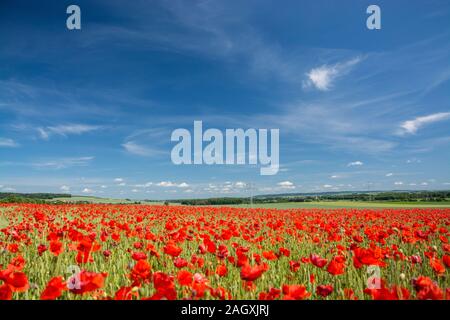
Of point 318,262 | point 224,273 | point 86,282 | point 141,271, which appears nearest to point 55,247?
point 141,271

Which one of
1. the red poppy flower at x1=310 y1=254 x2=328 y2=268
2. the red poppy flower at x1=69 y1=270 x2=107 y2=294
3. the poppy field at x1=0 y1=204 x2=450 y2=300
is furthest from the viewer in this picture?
the red poppy flower at x1=310 y1=254 x2=328 y2=268

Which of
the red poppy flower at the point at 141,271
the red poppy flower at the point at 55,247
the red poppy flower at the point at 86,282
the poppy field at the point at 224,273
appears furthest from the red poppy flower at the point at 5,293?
the red poppy flower at the point at 55,247

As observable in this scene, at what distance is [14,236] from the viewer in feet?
18.8

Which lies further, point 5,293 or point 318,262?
point 318,262

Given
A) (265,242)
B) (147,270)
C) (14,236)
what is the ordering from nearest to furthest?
(147,270) → (14,236) → (265,242)

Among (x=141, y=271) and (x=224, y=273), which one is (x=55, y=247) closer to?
(x=141, y=271)

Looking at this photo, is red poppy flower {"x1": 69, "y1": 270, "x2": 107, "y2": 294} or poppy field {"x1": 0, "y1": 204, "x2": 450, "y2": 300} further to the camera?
poppy field {"x1": 0, "y1": 204, "x2": 450, "y2": 300}

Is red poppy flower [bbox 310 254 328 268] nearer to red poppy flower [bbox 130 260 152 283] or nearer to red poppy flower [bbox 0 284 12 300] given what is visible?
red poppy flower [bbox 130 260 152 283]

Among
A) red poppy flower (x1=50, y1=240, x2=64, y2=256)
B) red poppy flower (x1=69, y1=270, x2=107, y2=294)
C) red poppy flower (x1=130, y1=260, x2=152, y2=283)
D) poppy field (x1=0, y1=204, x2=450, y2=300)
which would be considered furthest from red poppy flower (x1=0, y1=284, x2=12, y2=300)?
red poppy flower (x1=50, y1=240, x2=64, y2=256)

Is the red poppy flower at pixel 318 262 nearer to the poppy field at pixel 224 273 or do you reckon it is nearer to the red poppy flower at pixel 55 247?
the poppy field at pixel 224 273
